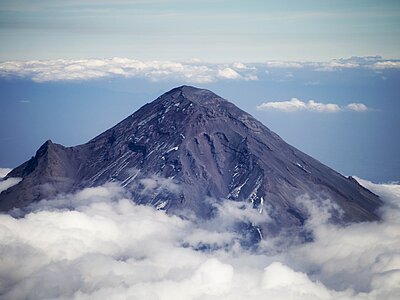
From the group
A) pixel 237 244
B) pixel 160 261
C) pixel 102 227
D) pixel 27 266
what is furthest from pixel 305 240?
pixel 27 266

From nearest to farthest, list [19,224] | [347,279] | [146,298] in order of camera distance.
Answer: [146,298] < [347,279] < [19,224]

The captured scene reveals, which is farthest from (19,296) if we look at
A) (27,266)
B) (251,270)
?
(251,270)

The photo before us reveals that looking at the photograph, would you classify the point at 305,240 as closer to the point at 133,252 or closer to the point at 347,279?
the point at 347,279

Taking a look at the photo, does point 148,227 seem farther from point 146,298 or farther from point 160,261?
point 146,298

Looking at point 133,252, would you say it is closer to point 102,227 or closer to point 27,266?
point 102,227

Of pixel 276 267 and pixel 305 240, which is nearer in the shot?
pixel 276 267

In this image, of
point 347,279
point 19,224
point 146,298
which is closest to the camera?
point 146,298

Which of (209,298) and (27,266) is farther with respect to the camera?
(27,266)
